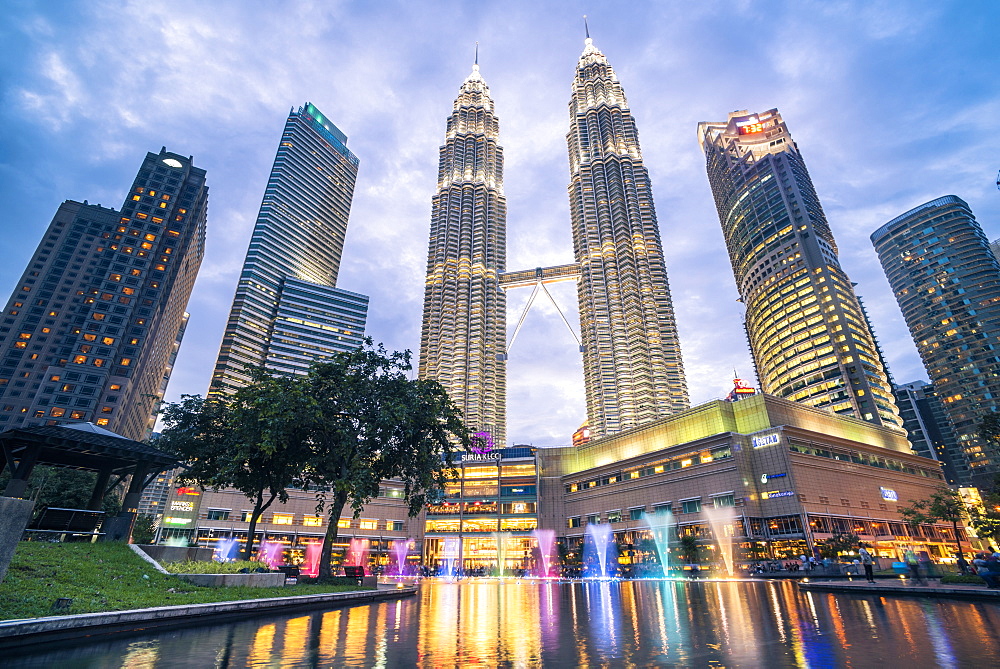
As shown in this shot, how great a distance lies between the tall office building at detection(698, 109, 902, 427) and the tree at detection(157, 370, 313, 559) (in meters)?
140

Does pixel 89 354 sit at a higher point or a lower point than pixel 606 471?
higher

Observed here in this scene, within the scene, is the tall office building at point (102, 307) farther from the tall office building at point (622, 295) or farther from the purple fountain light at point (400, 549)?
the tall office building at point (622, 295)

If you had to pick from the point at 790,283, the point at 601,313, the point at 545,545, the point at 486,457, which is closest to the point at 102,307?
the point at 486,457

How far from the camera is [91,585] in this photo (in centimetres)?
1619

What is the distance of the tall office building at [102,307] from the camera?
11619 cm

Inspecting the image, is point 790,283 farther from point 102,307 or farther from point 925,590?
point 102,307

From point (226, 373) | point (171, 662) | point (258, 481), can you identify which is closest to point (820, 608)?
point (171, 662)

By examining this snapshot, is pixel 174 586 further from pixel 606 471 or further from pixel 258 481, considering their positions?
A: pixel 606 471

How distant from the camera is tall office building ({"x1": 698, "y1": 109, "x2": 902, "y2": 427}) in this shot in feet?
436

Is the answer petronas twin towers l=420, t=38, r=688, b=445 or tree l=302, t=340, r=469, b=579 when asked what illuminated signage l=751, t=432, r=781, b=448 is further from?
petronas twin towers l=420, t=38, r=688, b=445

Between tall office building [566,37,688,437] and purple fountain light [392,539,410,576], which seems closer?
purple fountain light [392,539,410,576]

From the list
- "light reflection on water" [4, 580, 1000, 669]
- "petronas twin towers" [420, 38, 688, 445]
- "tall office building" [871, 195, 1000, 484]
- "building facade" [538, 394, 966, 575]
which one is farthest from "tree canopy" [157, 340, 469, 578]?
"tall office building" [871, 195, 1000, 484]

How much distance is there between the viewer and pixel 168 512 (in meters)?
116

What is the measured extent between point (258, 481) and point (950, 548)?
404ft
